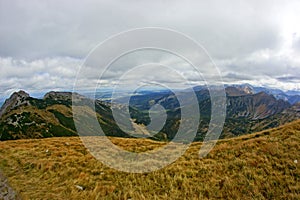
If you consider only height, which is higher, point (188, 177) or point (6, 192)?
point (188, 177)

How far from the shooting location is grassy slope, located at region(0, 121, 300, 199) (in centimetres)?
1074

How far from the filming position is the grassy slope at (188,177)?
35.2ft

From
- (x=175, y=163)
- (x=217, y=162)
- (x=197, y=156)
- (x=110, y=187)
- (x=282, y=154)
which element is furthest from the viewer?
(x=197, y=156)

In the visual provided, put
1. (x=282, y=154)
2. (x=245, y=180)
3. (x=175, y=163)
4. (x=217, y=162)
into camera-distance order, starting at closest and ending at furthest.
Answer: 1. (x=245, y=180)
2. (x=282, y=154)
3. (x=217, y=162)
4. (x=175, y=163)

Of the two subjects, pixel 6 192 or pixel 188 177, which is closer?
pixel 6 192

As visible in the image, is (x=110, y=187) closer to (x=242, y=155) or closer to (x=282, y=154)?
(x=242, y=155)

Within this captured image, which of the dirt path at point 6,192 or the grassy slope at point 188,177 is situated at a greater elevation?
the grassy slope at point 188,177

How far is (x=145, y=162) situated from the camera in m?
16.9

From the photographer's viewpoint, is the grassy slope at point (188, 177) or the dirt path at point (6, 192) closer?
the grassy slope at point (188, 177)

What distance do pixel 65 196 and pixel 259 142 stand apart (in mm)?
15219

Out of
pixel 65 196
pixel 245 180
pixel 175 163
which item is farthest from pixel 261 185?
pixel 65 196

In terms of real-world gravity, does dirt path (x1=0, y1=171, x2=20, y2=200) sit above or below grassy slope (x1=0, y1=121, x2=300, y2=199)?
below

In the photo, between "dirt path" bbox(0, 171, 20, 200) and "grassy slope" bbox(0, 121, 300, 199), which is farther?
"dirt path" bbox(0, 171, 20, 200)

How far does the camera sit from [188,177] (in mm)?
13266
